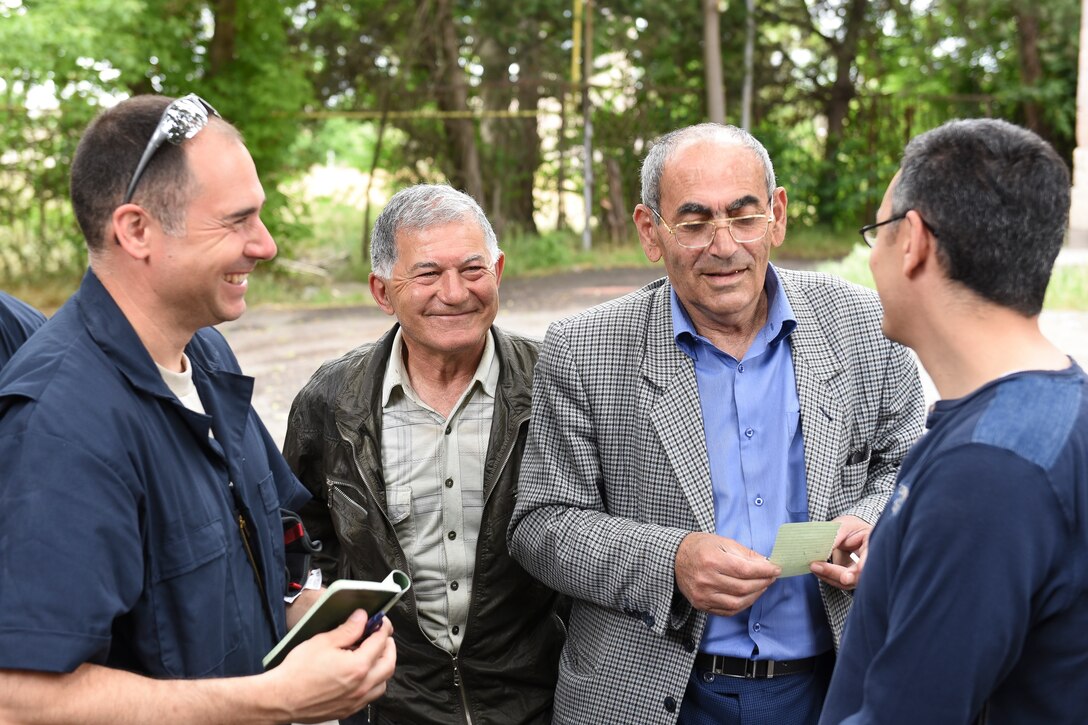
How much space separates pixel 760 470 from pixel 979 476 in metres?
1.26

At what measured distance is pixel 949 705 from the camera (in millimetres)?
1618

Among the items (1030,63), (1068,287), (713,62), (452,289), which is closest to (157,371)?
(452,289)

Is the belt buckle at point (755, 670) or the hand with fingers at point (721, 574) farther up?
the hand with fingers at point (721, 574)

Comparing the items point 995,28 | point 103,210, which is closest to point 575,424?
point 103,210

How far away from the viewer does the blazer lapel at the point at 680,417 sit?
9.11 feet

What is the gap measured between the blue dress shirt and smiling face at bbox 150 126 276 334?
1174 millimetres

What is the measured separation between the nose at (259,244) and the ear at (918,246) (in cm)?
124

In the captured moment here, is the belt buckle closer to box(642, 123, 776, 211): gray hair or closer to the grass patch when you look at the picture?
box(642, 123, 776, 211): gray hair

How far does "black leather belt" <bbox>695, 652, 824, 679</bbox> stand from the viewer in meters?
2.77

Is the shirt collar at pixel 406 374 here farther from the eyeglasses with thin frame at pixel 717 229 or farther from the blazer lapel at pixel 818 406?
the blazer lapel at pixel 818 406

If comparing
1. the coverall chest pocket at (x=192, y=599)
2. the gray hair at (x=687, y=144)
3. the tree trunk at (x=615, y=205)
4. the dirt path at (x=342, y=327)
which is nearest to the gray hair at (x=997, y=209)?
the gray hair at (x=687, y=144)

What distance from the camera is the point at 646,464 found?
9.37 ft

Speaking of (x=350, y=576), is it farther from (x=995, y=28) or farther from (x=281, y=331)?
(x=995, y=28)

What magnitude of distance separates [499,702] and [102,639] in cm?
150
